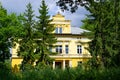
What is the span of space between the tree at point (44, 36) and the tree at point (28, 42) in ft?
3.24

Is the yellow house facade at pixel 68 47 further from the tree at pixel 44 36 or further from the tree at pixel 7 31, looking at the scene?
the tree at pixel 44 36

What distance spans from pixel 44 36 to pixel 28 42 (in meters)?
2.45

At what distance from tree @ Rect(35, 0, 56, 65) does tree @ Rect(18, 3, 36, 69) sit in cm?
99

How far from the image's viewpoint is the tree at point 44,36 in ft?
177

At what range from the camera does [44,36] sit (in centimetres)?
5506

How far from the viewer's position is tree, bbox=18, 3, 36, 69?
5453 cm

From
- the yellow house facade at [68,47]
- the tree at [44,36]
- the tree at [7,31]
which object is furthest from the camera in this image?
the yellow house facade at [68,47]

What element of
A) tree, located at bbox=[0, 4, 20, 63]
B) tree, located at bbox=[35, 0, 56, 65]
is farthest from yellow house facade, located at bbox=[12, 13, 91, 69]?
tree, located at bbox=[35, 0, 56, 65]

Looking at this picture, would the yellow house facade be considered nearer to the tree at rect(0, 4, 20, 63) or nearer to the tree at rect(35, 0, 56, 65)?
the tree at rect(0, 4, 20, 63)

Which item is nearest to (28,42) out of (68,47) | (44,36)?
(44,36)

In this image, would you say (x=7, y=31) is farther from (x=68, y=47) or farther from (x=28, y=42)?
(x=68, y=47)

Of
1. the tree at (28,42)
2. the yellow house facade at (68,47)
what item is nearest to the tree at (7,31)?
the tree at (28,42)

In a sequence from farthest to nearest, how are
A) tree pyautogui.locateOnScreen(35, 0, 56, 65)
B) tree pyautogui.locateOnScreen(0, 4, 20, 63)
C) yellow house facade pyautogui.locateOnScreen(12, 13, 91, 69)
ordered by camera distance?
1. yellow house facade pyautogui.locateOnScreen(12, 13, 91, 69)
2. tree pyautogui.locateOnScreen(0, 4, 20, 63)
3. tree pyautogui.locateOnScreen(35, 0, 56, 65)

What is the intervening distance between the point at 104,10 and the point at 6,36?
17.3 meters
